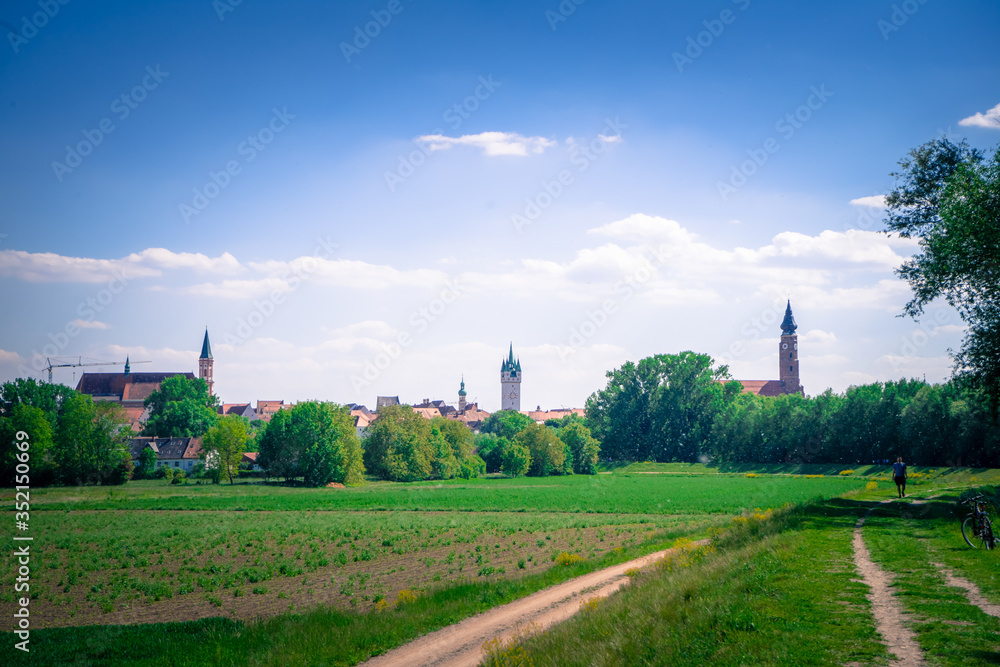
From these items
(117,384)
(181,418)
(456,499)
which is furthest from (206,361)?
(456,499)

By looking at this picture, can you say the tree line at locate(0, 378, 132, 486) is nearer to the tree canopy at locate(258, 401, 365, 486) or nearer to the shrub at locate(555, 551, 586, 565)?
the tree canopy at locate(258, 401, 365, 486)

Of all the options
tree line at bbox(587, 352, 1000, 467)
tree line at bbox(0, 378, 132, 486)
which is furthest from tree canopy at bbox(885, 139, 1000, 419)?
tree line at bbox(0, 378, 132, 486)

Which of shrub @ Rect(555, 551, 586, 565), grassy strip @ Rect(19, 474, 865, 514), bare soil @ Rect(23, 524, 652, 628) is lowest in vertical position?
grassy strip @ Rect(19, 474, 865, 514)

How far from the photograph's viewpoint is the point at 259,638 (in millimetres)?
14297

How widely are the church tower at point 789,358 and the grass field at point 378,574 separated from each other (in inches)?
5641

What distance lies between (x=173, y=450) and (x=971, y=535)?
104850 mm

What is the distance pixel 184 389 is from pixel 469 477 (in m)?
61.4

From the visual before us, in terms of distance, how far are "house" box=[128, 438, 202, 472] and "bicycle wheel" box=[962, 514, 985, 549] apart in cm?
9851

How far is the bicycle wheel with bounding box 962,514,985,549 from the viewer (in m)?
14.9

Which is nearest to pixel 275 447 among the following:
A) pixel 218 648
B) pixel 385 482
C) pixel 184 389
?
pixel 385 482

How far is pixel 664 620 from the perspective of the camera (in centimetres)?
1166

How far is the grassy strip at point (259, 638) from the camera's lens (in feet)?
42.5

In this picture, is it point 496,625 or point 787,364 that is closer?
point 496,625

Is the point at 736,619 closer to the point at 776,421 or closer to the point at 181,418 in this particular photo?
the point at 776,421
